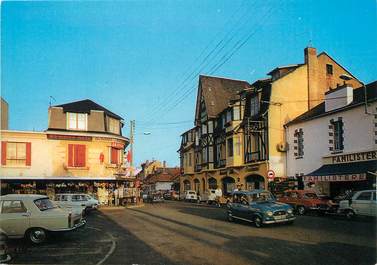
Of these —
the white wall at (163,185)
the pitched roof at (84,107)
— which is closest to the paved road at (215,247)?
the pitched roof at (84,107)

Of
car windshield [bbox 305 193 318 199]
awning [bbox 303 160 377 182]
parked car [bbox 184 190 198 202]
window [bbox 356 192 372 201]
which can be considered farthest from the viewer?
parked car [bbox 184 190 198 202]

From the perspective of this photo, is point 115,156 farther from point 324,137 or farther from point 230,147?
point 324,137

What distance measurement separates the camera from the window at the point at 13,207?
13523 millimetres

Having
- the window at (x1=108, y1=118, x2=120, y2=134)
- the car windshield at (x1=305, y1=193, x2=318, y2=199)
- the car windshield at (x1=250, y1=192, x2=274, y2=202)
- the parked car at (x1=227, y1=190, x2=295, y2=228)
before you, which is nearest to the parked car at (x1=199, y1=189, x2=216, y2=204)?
the window at (x1=108, y1=118, x2=120, y2=134)

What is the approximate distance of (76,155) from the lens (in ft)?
129

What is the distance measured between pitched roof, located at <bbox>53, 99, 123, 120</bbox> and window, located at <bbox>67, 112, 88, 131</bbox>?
430 millimetres

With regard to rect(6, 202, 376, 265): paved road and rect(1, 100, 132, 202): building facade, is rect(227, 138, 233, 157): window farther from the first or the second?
rect(6, 202, 376, 265): paved road

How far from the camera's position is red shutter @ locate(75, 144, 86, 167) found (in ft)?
129

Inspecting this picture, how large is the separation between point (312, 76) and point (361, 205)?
2047cm

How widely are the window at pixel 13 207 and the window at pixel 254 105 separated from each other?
29.0 m

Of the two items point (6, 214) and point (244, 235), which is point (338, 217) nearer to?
point (244, 235)

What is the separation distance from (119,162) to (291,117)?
18.3 meters

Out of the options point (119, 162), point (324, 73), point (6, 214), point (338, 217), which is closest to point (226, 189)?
point (119, 162)

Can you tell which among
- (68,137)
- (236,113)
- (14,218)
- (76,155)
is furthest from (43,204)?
(236,113)
